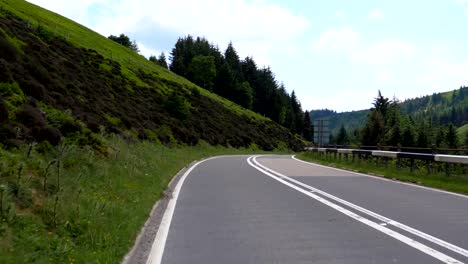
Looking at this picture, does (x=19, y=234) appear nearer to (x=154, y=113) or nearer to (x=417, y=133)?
(x=154, y=113)

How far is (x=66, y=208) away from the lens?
26.6 feet

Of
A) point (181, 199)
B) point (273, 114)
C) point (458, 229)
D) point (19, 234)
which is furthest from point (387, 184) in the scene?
point (273, 114)

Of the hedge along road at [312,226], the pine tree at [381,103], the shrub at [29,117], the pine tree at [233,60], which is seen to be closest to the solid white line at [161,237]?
the hedge along road at [312,226]

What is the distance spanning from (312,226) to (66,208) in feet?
13.2

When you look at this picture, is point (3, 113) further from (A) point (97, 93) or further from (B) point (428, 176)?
(A) point (97, 93)

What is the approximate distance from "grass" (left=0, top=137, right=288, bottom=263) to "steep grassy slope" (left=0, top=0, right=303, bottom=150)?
3.42 meters

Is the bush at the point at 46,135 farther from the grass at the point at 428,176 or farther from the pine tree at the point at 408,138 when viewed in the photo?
the pine tree at the point at 408,138

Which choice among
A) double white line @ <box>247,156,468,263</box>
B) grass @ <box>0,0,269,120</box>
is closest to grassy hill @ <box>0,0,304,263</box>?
double white line @ <box>247,156,468,263</box>

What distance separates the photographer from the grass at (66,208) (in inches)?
247

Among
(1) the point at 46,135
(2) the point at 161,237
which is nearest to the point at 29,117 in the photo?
(1) the point at 46,135

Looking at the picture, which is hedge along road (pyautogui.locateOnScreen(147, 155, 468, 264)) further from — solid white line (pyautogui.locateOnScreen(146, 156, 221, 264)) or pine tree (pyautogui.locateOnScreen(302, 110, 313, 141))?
pine tree (pyautogui.locateOnScreen(302, 110, 313, 141))

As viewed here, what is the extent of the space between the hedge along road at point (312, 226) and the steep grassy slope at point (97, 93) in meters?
6.13

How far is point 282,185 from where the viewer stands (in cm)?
1638

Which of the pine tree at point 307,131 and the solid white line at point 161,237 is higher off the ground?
the pine tree at point 307,131
